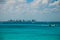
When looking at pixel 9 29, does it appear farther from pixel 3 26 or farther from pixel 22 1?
pixel 22 1

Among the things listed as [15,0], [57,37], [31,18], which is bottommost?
[57,37]

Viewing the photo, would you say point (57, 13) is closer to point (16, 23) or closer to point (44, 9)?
point (44, 9)

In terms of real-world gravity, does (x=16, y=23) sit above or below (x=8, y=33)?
above

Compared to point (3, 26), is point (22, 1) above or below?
above

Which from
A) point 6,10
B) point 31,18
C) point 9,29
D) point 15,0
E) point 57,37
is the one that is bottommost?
point 57,37

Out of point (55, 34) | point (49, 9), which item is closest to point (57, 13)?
point (49, 9)


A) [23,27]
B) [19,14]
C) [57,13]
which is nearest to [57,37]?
[57,13]
